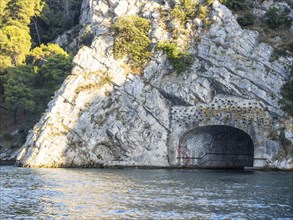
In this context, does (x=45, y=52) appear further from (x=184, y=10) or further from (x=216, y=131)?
(x=216, y=131)

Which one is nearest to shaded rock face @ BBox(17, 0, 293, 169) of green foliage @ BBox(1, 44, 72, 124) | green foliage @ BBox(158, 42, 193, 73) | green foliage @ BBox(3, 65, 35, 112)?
green foliage @ BBox(158, 42, 193, 73)

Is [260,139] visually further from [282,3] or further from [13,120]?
[13,120]

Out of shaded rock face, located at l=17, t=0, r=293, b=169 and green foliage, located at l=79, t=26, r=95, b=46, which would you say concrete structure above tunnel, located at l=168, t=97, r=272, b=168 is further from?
green foliage, located at l=79, t=26, r=95, b=46

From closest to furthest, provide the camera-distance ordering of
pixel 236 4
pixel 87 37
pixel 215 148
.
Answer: pixel 215 148
pixel 236 4
pixel 87 37

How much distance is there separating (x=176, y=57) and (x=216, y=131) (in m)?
11.3

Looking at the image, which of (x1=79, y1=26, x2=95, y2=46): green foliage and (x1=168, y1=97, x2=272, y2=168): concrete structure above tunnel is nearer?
(x1=168, y1=97, x2=272, y2=168): concrete structure above tunnel

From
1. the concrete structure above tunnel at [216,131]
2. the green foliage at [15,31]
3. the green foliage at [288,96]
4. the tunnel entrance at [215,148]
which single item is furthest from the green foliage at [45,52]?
the green foliage at [288,96]

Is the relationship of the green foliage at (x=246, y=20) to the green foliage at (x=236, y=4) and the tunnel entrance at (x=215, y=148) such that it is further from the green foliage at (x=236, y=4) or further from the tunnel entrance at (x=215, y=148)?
the tunnel entrance at (x=215, y=148)

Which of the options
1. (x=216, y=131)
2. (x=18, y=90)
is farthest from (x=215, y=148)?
(x=18, y=90)

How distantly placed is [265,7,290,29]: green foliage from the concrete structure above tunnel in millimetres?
14414

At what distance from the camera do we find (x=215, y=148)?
230 ft

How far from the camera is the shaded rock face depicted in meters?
64.3

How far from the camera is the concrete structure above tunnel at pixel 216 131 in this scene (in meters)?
64.1

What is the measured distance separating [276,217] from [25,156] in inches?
1720
